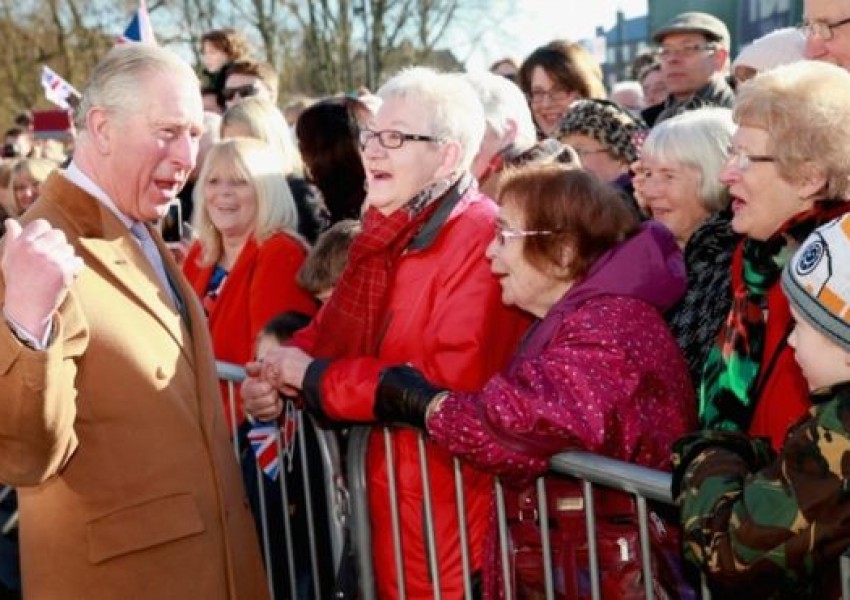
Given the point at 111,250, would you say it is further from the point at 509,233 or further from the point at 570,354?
the point at 570,354

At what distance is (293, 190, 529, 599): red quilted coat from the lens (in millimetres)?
3330

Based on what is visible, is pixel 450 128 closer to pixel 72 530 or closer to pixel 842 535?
pixel 72 530

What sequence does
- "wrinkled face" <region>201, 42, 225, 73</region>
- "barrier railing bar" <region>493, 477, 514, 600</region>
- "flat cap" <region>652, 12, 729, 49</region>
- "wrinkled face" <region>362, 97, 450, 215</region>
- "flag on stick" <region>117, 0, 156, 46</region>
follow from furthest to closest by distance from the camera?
"wrinkled face" <region>201, 42, 225, 73</region>
"flag on stick" <region>117, 0, 156, 46</region>
"flat cap" <region>652, 12, 729, 49</region>
"wrinkled face" <region>362, 97, 450, 215</region>
"barrier railing bar" <region>493, 477, 514, 600</region>

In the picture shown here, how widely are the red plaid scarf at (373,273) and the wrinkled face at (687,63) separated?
11.0 ft

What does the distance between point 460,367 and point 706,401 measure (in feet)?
2.33

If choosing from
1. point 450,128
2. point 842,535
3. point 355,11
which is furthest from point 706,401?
point 355,11

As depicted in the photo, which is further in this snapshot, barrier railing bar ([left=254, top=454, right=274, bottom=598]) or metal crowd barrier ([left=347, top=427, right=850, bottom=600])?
barrier railing bar ([left=254, top=454, right=274, bottom=598])

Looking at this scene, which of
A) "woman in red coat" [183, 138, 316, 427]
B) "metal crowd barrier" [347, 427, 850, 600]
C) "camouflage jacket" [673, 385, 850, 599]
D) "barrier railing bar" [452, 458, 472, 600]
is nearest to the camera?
"camouflage jacket" [673, 385, 850, 599]

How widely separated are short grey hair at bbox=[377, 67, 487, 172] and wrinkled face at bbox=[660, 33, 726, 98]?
308 cm

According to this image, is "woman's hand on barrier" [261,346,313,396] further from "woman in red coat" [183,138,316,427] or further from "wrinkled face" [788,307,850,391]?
"wrinkled face" [788,307,850,391]

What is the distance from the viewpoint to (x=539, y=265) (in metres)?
3.22

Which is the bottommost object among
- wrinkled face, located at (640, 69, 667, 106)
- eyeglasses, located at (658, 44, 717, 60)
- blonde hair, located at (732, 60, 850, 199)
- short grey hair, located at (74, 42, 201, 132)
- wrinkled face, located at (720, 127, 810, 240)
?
wrinkled face, located at (640, 69, 667, 106)

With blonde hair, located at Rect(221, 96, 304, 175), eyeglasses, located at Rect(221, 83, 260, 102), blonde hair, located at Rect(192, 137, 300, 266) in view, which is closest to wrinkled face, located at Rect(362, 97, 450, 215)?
blonde hair, located at Rect(192, 137, 300, 266)

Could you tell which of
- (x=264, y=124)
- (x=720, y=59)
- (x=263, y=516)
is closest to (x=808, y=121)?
(x=263, y=516)
